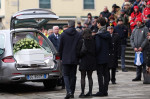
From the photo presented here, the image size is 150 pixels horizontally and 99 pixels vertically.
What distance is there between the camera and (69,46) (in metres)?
12.8

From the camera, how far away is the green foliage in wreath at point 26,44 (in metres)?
14.4

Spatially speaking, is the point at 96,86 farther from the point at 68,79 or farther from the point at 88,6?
the point at 88,6

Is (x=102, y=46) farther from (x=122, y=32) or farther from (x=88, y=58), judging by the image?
(x=122, y=32)

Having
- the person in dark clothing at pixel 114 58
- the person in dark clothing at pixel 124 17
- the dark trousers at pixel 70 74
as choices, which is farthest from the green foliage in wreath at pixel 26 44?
the person in dark clothing at pixel 124 17

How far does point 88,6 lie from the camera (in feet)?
147

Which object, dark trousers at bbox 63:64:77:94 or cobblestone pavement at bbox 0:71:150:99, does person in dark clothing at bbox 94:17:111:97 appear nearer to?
cobblestone pavement at bbox 0:71:150:99

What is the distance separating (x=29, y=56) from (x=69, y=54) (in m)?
1.74

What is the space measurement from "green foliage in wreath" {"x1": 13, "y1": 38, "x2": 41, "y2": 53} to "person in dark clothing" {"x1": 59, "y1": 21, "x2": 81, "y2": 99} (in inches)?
75.1

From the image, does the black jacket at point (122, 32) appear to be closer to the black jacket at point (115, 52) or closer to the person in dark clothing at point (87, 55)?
the black jacket at point (115, 52)

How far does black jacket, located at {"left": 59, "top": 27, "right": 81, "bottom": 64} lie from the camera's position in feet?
42.0

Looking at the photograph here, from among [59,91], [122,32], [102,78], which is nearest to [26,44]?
[59,91]

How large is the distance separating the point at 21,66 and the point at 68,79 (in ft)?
5.72

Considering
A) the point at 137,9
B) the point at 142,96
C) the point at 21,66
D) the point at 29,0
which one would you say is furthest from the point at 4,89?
the point at 29,0

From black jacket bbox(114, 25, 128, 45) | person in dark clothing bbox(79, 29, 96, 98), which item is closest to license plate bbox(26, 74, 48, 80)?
person in dark clothing bbox(79, 29, 96, 98)
